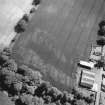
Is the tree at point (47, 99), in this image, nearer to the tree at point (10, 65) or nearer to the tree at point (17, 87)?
the tree at point (17, 87)

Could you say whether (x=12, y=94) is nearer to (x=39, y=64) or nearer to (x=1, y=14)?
(x=39, y=64)

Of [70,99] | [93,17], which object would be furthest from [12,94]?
[93,17]

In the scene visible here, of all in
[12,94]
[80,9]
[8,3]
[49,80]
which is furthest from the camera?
[80,9]

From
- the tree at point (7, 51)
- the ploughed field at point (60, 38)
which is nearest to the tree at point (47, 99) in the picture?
the ploughed field at point (60, 38)

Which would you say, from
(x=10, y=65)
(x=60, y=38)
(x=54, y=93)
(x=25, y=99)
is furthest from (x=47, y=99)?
(x=60, y=38)

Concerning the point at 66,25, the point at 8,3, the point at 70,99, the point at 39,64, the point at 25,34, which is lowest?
the point at 70,99

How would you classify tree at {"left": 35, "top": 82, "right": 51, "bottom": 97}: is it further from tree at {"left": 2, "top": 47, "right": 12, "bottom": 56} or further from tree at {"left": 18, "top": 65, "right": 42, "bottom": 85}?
tree at {"left": 2, "top": 47, "right": 12, "bottom": 56}
